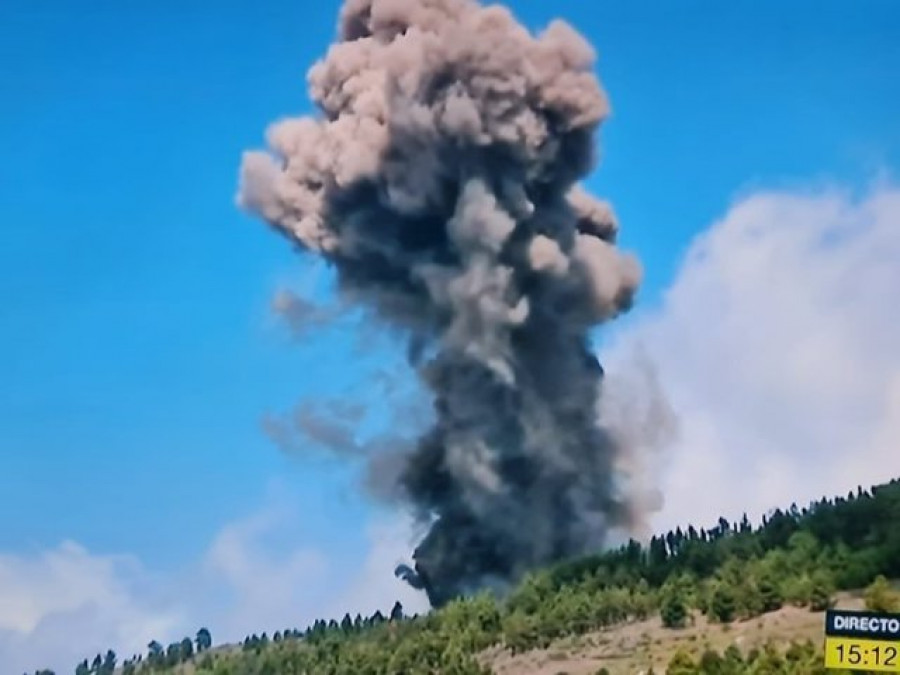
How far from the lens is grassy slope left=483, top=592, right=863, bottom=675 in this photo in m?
149

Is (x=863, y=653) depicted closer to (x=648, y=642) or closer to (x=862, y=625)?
(x=862, y=625)

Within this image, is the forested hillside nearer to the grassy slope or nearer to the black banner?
the grassy slope

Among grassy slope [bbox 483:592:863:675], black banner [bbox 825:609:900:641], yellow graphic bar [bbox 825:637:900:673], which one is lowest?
yellow graphic bar [bbox 825:637:900:673]

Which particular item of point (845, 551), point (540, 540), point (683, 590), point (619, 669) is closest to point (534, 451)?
point (540, 540)

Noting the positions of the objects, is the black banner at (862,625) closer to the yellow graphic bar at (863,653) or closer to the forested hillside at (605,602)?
the yellow graphic bar at (863,653)

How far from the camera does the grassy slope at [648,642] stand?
149m

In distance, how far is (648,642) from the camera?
529 feet
